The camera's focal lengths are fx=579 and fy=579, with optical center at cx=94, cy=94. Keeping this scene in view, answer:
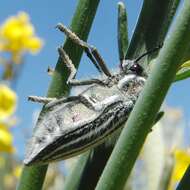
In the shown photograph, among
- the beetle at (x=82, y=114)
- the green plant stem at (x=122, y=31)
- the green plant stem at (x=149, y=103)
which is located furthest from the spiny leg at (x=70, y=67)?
the green plant stem at (x=149, y=103)

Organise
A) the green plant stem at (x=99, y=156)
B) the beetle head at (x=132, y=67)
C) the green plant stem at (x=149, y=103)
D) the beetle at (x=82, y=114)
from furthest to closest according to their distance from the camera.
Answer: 1. the beetle head at (x=132, y=67)
2. the green plant stem at (x=99, y=156)
3. the beetle at (x=82, y=114)
4. the green plant stem at (x=149, y=103)

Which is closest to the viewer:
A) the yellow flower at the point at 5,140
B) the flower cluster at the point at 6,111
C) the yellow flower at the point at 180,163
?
the yellow flower at the point at 180,163

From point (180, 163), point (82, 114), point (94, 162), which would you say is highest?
point (180, 163)

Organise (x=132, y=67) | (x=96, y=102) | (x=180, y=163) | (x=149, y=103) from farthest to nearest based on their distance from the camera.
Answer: (x=180, y=163) → (x=132, y=67) → (x=96, y=102) → (x=149, y=103)

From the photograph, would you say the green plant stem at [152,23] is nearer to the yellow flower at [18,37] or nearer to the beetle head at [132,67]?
the beetle head at [132,67]

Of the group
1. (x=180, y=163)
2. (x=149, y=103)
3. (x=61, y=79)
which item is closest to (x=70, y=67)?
(x=61, y=79)

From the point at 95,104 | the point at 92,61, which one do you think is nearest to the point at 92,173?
the point at 95,104

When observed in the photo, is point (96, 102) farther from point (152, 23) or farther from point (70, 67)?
point (152, 23)

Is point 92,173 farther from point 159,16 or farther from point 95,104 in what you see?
point 159,16
